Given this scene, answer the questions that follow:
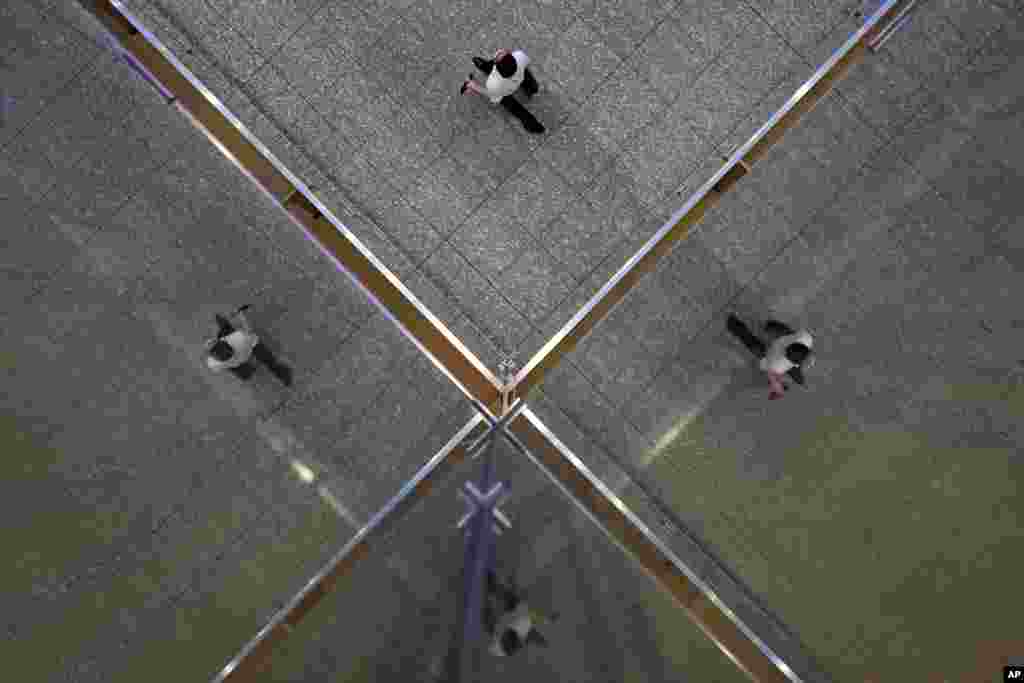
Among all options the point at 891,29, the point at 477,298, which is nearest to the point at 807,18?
the point at 891,29

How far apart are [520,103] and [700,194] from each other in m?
1.65

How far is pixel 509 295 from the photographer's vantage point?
542 centimetres

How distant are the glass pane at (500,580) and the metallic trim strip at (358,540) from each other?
6.8 inches

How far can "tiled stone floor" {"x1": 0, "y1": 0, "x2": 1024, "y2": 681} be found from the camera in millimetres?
5125

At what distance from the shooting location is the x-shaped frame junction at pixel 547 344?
4996 mm

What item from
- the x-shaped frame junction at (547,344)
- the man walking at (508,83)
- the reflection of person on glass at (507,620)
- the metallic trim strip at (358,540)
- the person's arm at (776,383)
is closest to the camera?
the reflection of person on glass at (507,620)

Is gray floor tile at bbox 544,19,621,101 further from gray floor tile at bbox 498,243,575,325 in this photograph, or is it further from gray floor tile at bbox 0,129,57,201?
gray floor tile at bbox 0,129,57,201

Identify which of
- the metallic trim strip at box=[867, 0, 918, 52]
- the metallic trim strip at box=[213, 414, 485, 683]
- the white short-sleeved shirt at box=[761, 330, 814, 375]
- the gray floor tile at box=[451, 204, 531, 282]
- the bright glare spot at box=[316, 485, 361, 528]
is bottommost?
the white short-sleeved shirt at box=[761, 330, 814, 375]

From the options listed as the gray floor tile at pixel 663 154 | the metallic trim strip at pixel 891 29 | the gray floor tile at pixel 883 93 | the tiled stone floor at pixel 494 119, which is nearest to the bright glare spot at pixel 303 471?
the tiled stone floor at pixel 494 119

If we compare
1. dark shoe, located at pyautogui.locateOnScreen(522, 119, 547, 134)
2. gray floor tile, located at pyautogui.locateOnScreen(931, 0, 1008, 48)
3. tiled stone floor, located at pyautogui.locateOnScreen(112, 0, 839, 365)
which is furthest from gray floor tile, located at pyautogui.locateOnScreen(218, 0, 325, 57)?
gray floor tile, located at pyautogui.locateOnScreen(931, 0, 1008, 48)

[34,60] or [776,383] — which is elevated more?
[34,60]

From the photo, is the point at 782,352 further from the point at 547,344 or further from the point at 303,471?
the point at 303,471

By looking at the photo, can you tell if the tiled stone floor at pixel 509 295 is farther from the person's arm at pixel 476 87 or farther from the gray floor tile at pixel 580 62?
the person's arm at pixel 476 87

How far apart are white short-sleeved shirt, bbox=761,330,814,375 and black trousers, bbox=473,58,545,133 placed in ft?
8.35
